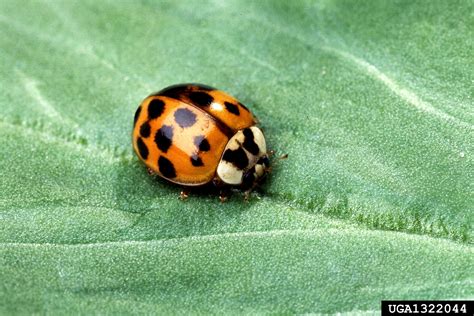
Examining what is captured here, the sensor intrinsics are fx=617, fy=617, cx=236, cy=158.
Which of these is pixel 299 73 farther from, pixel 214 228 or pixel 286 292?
pixel 286 292

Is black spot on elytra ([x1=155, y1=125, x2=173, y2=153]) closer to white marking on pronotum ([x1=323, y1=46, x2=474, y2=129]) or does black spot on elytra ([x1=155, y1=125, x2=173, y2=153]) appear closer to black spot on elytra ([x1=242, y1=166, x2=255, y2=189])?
black spot on elytra ([x1=242, y1=166, x2=255, y2=189])

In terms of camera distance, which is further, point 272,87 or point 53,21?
point 53,21

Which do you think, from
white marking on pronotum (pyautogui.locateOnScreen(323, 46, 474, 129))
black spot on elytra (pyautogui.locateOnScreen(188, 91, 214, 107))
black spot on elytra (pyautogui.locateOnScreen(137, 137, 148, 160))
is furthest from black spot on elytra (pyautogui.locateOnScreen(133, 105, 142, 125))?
white marking on pronotum (pyautogui.locateOnScreen(323, 46, 474, 129))

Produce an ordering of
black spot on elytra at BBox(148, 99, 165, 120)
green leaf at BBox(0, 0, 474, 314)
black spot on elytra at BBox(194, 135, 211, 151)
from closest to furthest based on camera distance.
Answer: green leaf at BBox(0, 0, 474, 314) < black spot on elytra at BBox(194, 135, 211, 151) < black spot on elytra at BBox(148, 99, 165, 120)

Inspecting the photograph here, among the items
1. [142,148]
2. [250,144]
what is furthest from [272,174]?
[142,148]

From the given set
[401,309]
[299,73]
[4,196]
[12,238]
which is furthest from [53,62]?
[401,309]

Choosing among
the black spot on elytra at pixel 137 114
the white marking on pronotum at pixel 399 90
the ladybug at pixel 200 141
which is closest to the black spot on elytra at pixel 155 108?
the ladybug at pixel 200 141
